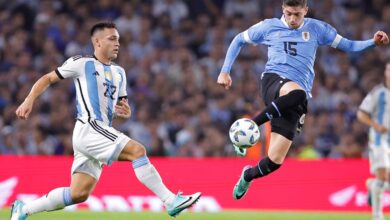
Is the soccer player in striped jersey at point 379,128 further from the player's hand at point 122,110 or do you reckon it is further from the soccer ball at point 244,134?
the player's hand at point 122,110

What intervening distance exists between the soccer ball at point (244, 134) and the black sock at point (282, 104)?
17 centimetres

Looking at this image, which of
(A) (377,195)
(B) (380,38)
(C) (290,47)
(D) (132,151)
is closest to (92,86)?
(D) (132,151)

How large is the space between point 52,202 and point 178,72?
342 inches

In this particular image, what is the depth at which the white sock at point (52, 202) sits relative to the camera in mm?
8570

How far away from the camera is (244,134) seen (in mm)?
8797

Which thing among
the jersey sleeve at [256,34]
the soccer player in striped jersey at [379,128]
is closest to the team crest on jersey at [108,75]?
the jersey sleeve at [256,34]

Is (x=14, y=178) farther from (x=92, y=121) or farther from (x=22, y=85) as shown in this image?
(x=92, y=121)

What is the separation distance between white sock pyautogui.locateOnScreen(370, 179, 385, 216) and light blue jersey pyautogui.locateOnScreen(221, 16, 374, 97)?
119 inches

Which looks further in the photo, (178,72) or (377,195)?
(178,72)

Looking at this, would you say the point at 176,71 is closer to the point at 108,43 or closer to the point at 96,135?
the point at 108,43

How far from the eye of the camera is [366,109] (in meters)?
12.3

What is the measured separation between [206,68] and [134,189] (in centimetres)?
390

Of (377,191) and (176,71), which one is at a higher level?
(176,71)

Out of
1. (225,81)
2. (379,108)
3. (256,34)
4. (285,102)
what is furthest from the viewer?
(379,108)
